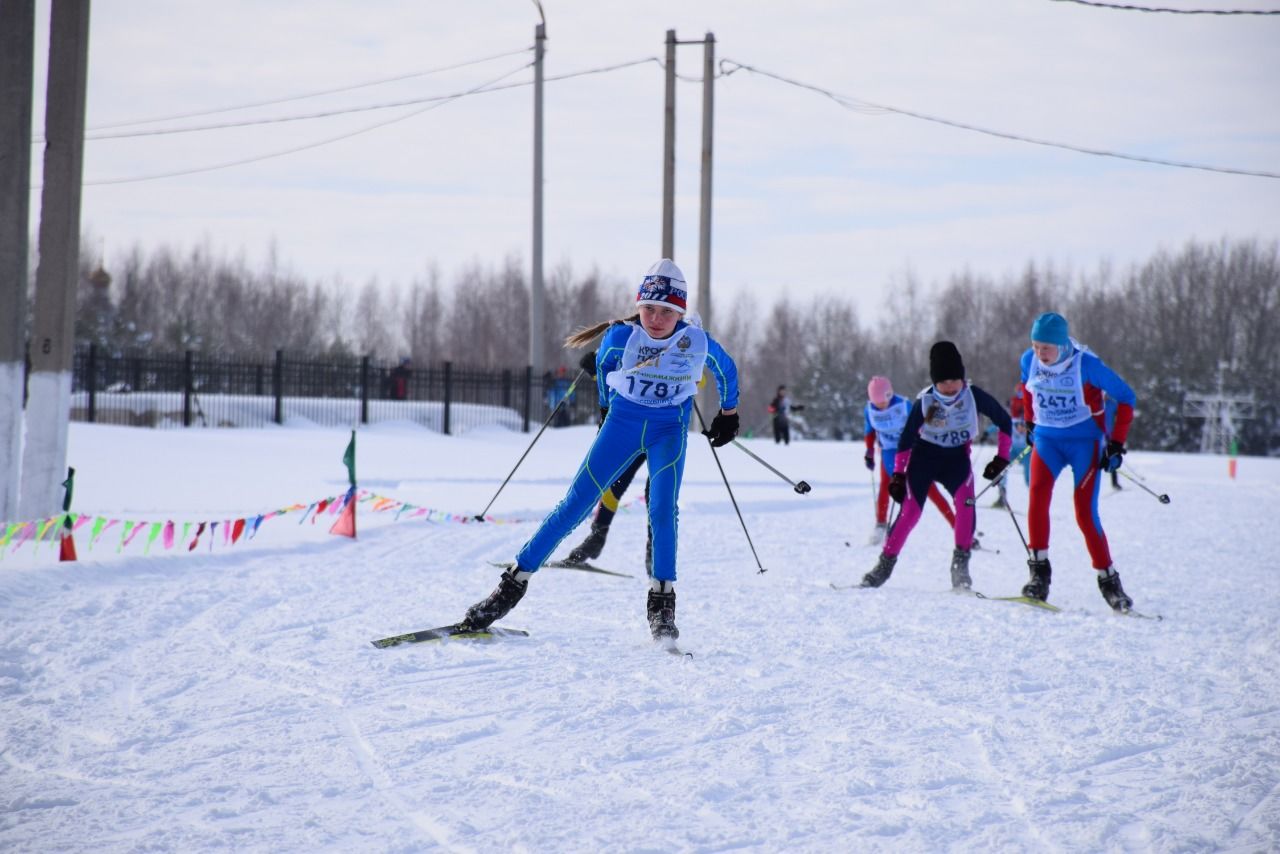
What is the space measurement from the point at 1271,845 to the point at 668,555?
3217 millimetres

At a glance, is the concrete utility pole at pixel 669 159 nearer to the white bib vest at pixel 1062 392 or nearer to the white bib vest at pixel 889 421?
the white bib vest at pixel 889 421

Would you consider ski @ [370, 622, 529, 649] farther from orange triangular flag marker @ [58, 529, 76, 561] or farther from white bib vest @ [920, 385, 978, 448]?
white bib vest @ [920, 385, 978, 448]

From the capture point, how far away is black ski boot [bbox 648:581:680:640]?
5.80m

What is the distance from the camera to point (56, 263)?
934 centimetres

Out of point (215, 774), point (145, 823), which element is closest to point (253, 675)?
point (215, 774)

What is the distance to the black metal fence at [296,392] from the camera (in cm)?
2450

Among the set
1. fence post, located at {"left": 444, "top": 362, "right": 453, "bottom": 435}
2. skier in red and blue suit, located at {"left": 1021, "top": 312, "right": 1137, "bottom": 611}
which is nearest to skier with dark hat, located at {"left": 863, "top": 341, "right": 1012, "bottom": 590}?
skier in red and blue suit, located at {"left": 1021, "top": 312, "right": 1137, "bottom": 611}

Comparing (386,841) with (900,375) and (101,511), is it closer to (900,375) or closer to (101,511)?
(101,511)

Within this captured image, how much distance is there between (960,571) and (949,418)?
3.78 ft

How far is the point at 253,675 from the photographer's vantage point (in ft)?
16.5

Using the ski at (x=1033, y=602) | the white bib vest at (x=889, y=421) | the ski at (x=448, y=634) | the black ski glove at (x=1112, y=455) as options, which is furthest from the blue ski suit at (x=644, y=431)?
→ the white bib vest at (x=889, y=421)

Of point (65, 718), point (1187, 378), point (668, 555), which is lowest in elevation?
point (65, 718)

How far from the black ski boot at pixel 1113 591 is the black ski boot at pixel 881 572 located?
1440mm

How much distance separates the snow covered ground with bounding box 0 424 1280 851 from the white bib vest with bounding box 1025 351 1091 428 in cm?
131
